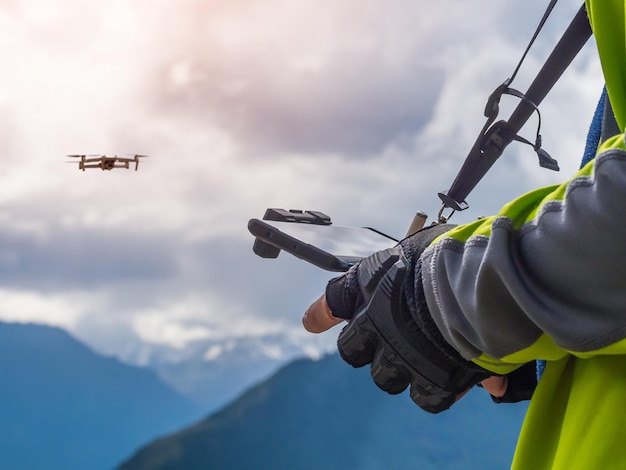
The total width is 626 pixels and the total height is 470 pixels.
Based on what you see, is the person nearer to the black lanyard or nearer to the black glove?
the black glove

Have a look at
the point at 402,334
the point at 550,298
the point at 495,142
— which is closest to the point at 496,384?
the point at 402,334

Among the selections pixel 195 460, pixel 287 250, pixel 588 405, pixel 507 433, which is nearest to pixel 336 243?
pixel 287 250

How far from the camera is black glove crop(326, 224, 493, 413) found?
0.59 m

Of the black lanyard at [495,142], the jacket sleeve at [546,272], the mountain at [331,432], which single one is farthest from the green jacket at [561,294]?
the mountain at [331,432]

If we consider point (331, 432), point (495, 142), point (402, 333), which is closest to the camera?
point (402, 333)

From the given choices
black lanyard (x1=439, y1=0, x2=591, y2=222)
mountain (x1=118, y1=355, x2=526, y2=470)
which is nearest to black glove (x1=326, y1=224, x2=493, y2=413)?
black lanyard (x1=439, y1=0, x2=591, y2=222)

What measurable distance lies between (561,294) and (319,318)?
30 centimetres

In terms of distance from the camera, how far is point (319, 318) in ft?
2.36

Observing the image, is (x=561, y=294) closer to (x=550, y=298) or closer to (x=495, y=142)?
(x=550, y=298)

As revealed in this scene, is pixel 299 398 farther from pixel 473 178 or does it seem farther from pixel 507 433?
pixel 473 178

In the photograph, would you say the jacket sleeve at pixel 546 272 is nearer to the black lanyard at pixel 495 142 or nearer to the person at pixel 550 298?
the person at pixel 550 298

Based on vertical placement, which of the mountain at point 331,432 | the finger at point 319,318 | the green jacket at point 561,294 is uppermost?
the mountain at point 331,432

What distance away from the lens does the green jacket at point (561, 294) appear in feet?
1.42

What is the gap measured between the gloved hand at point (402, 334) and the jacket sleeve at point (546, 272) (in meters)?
0.07
